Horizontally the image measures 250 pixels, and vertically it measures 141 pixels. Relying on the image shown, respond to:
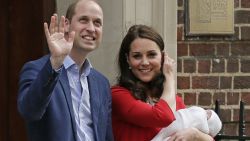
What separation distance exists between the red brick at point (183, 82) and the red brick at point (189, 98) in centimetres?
6

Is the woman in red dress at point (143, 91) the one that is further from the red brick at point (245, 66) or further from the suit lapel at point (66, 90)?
the red brick at point (245, 66)

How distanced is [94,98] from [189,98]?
1433 millimetres

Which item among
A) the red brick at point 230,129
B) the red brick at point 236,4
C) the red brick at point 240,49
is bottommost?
the red brick at point 230,129

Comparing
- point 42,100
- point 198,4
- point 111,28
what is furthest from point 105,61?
point 42,100

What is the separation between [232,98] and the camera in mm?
4570

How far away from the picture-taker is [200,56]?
4.54m

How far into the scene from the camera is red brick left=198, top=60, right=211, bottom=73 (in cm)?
452

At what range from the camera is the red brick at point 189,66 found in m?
4.50

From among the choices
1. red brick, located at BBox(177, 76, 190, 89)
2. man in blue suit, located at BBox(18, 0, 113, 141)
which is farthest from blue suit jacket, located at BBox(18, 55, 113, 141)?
red brick, located at BBox(177, 76, 190, 89)

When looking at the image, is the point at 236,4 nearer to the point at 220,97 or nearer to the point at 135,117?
the point at 220,97

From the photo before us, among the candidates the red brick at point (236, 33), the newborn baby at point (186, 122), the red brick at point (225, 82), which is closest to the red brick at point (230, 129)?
the red brick at point (225, 82)

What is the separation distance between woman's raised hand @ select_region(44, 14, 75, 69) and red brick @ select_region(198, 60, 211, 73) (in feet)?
5.89

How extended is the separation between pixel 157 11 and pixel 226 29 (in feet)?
1.79

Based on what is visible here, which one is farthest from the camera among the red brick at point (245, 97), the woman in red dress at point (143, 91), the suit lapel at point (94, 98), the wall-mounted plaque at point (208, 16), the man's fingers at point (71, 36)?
the red brick at point (245, 97)
